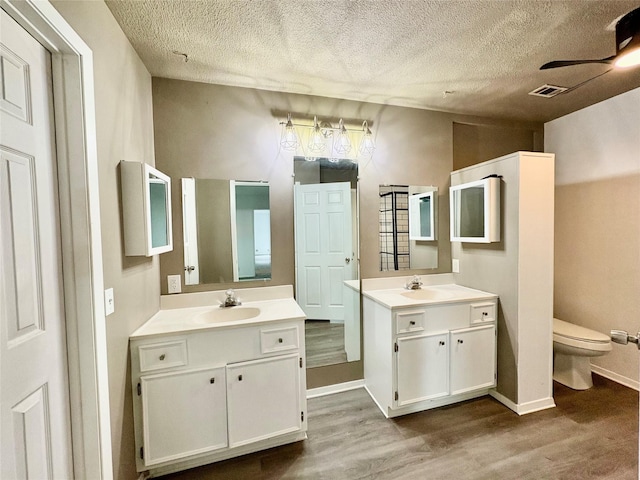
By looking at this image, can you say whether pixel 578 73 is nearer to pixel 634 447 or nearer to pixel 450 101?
pixel 450 101

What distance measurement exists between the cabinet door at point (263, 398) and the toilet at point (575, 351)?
2.27 meters

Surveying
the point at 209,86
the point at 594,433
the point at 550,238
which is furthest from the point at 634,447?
the point at 209,86

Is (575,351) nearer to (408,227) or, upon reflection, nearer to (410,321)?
(410,321)

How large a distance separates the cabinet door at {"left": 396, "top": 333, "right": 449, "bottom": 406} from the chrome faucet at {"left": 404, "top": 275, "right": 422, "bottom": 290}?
49 centimetres

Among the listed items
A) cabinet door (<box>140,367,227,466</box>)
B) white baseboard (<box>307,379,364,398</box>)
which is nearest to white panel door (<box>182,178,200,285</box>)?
cabinet door (<box>140,367,227,466</box>)

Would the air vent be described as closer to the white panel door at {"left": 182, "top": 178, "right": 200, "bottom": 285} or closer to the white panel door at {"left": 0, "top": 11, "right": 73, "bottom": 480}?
the white panel door at {"left": 182, "top": 178, "right": 200, "bottom": 285}

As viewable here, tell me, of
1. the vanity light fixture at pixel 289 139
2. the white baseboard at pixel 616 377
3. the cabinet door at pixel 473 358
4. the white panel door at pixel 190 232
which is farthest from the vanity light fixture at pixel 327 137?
the white baseboard at pixel 616 377

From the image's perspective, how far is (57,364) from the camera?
1.04 meters

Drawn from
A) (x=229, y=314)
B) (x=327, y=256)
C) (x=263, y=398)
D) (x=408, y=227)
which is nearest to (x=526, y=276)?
(x=408, y=227)

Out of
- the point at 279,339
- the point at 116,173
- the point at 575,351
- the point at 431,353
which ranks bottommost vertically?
the point at 575,351

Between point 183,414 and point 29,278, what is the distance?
108cm

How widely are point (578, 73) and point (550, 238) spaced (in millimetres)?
1226

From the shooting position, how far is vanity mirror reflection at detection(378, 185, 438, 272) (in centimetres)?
250

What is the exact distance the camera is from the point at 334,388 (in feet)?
7.80
